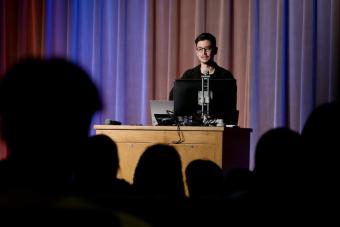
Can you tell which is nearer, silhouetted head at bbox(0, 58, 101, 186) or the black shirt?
silhouetted head at bbox(0, 58, 101, 186)

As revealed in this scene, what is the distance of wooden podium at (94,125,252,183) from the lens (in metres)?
3.10

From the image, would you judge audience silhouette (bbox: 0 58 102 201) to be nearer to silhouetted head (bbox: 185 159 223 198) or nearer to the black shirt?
silhouetted head (bbox: 185 159 223 198)

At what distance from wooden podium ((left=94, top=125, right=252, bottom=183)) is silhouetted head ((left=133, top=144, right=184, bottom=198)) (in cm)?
160

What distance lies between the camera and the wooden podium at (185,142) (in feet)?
10.2

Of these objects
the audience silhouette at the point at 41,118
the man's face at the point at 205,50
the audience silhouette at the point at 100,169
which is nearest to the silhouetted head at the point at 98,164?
the audience silhouette at the point at 100,169

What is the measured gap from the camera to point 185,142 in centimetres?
316

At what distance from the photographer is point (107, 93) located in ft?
17.4

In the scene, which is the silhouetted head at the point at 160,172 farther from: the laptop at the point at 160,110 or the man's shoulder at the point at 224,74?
the man's shoulder at the point at 224,74

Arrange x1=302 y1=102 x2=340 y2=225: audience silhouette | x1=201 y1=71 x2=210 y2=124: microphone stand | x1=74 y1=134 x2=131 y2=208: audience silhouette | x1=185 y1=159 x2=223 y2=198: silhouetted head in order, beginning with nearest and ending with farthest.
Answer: x1=302 y1=102 x2=340 y2=225: audience silhouette
x1=74 y1=134 x2=131 y2=208: audience silhouette
x1=185 y1=159 x2=223 y2=198: silhouetted head
x1=201 y1=71 x2=210 y2=124: microphone stand

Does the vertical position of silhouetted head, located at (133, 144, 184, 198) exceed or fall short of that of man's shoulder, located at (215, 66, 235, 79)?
it falls short

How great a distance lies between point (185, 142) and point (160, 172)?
1698 millimetres

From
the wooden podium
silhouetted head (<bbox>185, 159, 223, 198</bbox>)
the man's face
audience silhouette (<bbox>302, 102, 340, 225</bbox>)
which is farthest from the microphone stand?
audience silhouette (<bbox>302, 102, 340, 225</bbox>)

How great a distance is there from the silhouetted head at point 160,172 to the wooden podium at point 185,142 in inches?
62.8

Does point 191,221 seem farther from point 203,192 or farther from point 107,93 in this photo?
point 107,93
